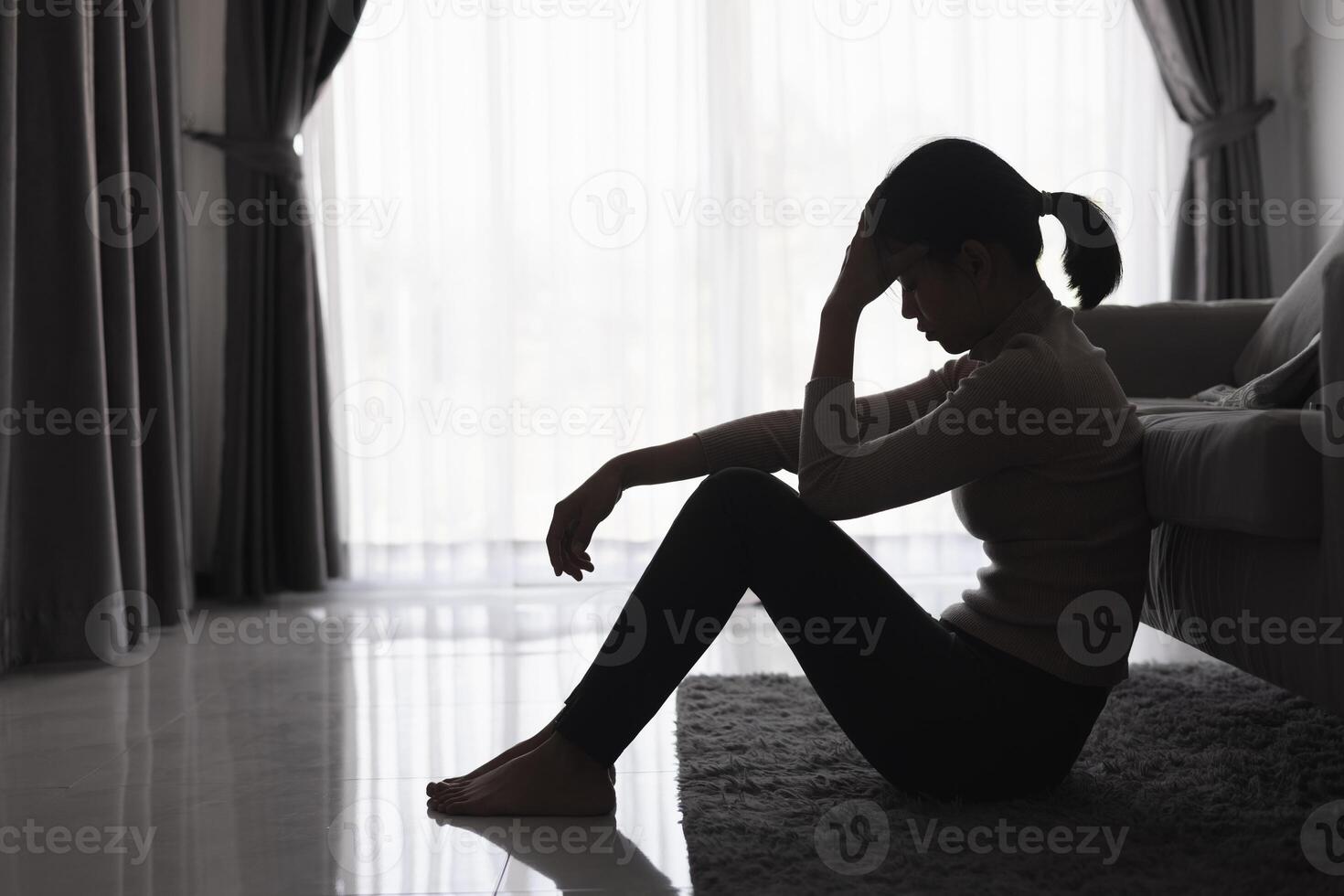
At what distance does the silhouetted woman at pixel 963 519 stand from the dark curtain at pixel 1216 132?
7.77 feet

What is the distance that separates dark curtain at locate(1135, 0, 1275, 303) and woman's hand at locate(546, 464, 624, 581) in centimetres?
260

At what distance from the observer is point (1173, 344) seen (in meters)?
2.52

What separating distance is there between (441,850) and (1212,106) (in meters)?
3.17

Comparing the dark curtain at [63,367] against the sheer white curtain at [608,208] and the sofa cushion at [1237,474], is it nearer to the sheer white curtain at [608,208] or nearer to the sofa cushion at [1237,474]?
the sheer white curtain at [608,208]

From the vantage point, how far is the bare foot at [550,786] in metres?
1.37

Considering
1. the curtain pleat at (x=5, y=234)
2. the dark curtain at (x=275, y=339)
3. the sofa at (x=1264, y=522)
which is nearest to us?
the sofa at (x=1264, y=522)

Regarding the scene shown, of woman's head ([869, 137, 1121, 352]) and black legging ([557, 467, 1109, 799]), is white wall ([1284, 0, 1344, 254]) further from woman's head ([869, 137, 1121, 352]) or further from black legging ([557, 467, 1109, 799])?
black legging ([557, 467, 1109, 799])

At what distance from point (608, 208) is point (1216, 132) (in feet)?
5.95

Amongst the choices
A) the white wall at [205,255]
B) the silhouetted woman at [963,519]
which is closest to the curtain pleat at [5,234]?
the white wall at [205,255]

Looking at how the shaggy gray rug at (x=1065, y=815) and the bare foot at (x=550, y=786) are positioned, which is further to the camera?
the bare foot at (x=550, y=786)

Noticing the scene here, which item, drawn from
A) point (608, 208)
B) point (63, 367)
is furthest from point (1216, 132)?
point (63, 367)

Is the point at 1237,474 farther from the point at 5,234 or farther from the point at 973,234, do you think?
the point at 5,234

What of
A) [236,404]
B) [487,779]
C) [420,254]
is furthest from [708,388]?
[487,779]

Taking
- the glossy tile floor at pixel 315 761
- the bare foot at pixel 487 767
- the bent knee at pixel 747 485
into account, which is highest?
the bent knee at pixel 747 485
